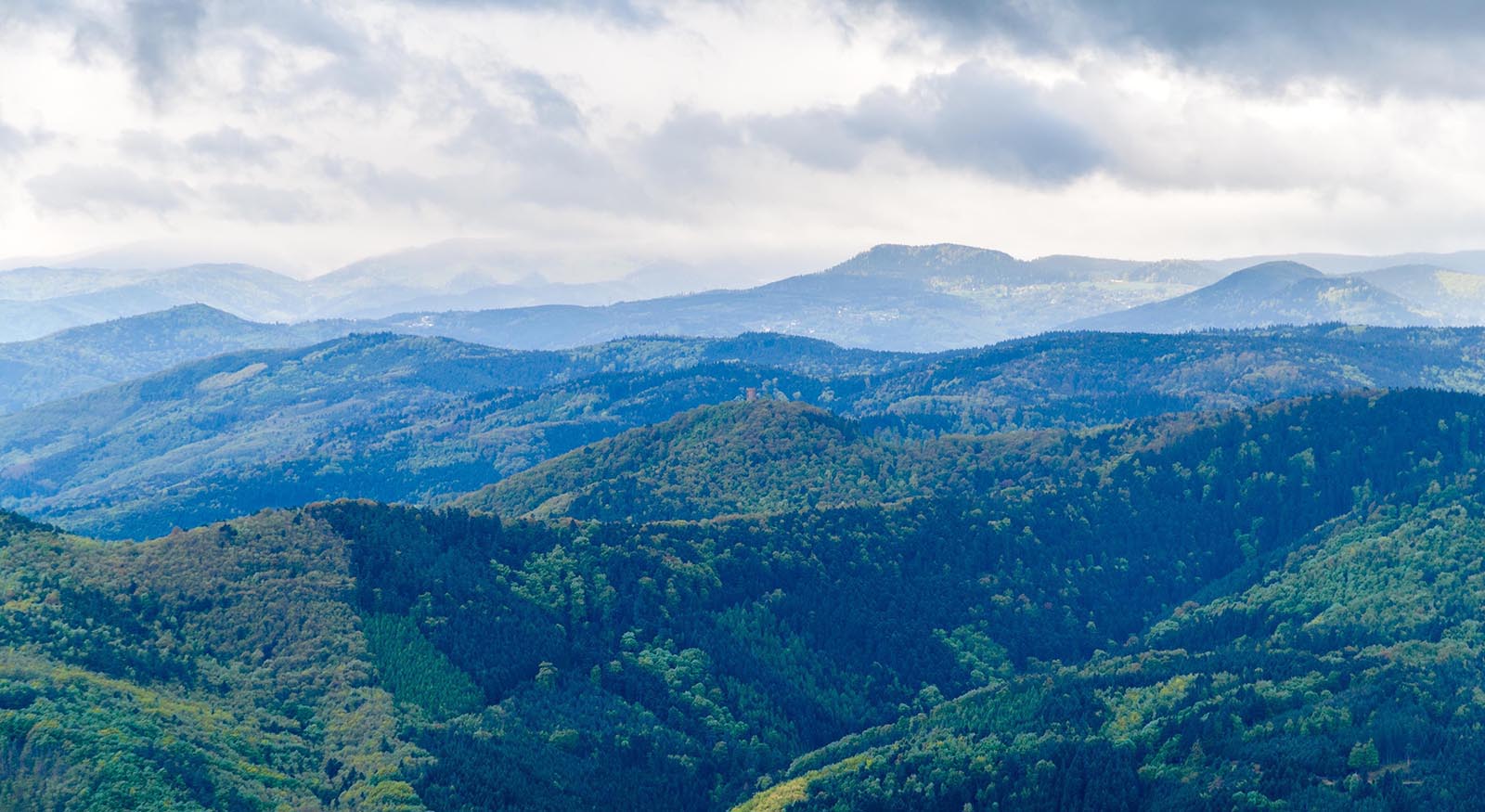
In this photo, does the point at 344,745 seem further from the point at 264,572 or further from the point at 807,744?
the point at 807,744

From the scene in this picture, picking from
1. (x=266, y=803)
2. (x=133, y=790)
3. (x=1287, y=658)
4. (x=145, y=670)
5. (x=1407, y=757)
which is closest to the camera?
(x=133, y=790)

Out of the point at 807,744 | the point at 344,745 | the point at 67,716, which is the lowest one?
the point at 807,744

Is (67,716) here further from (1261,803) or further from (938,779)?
(1261,803)

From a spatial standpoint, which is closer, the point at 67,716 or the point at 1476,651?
the point at 67,716

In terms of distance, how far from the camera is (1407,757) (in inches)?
6068

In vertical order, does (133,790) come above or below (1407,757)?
above

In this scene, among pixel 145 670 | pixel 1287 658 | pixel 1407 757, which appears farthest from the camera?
pixel 1287 658

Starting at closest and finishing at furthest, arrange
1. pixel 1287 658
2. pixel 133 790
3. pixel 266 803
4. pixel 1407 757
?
1. pixel 133 790
2. pixel 266 803
3. pixel 1407 757
4. pixel 1287 658

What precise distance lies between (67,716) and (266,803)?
21683 mm

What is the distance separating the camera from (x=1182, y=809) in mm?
147000

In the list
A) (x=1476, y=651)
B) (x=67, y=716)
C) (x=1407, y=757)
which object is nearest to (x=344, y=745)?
(x=67, y=716)

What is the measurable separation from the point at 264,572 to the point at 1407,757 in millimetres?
142807

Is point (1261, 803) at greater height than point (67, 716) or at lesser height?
lesser

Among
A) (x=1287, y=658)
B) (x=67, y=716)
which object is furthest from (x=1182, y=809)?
(x=67, y=716)
